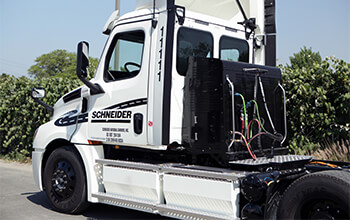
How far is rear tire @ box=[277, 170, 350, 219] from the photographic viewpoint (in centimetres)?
375

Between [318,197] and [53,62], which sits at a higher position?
[53,62]

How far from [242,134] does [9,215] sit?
3.80 m

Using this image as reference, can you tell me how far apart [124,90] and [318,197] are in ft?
9.96

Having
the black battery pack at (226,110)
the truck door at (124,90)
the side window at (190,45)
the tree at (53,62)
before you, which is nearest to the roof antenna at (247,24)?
the side window at (190,45)

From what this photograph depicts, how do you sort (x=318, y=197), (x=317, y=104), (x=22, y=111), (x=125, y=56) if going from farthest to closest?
(x=22, y=111)
(x=317, y=104)
(x=125, y=56)
(x=318, y=197)

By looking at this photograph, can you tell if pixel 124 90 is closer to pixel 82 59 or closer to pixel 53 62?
pixel 82 59

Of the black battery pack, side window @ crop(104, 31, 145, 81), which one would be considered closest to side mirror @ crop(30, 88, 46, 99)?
side window @ crop(104, 31, 145, 81)

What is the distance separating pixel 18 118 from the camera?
1270 centimetres

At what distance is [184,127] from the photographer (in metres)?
5.46

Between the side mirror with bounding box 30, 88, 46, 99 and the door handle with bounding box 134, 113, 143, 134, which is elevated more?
the side mirror with bounding box 30, 88, 46, 99

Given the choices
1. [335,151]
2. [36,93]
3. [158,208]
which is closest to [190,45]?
[158,208]

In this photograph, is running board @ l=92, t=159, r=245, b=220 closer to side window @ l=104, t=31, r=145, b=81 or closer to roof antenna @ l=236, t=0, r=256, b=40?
side window @ l=104, t=31, r=145, b=81

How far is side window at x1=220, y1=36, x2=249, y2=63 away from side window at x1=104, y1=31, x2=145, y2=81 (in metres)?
1.27

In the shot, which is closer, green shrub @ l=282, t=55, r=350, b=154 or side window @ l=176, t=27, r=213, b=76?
side window @ l=176, t=27, r=213, b=76
